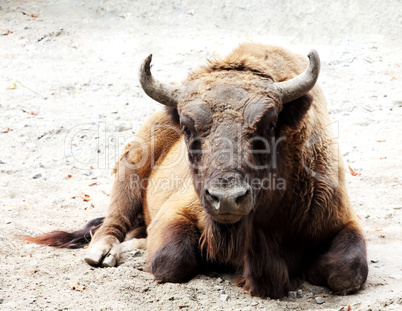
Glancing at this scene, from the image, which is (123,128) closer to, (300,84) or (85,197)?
(85,197)

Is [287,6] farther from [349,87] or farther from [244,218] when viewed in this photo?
[244,218]

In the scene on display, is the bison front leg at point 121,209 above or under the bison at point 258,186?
under

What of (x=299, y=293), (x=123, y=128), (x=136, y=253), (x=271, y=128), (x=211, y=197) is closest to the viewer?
(x=211, y=197)

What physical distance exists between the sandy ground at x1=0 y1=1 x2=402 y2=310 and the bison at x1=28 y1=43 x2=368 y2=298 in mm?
227

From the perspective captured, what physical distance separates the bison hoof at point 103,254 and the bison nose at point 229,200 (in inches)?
73.7

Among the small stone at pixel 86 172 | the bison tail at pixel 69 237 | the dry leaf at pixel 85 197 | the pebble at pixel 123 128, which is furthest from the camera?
the pebble at pixel 123 128

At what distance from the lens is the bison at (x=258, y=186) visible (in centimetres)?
421

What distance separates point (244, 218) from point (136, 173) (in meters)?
2.62

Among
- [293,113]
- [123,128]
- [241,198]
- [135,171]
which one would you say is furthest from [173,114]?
[123,128]

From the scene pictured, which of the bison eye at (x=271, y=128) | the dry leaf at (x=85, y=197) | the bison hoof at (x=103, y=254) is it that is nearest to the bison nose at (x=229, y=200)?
the bison eye at (x=271, y=128)

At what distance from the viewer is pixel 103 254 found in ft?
18.1

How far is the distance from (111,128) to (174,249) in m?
4.88

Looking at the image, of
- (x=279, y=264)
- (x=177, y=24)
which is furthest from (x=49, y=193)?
(x=177, y=24)

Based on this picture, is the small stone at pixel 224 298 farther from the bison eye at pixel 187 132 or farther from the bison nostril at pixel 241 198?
the bison eye at pixel 187 132
